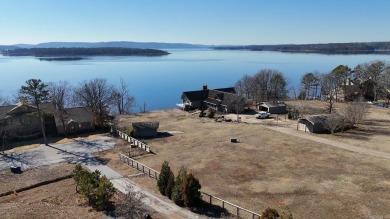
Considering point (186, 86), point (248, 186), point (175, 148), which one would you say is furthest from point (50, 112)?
point (186, 86)

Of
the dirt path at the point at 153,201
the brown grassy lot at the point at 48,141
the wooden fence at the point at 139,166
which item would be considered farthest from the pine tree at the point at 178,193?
the brown grassy lot at the point at 48,141

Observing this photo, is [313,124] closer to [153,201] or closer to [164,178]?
[164,178]

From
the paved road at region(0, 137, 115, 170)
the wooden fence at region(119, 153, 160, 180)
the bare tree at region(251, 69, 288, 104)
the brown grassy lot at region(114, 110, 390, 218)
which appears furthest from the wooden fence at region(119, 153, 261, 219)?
the bare tree at region(251, 69, 288, 104)

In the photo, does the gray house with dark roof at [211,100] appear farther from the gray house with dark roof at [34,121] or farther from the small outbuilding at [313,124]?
the gray house with dark roof at [34,121]

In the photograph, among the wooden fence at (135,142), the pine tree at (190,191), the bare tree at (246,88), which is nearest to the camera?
the pine tree at (190,191)

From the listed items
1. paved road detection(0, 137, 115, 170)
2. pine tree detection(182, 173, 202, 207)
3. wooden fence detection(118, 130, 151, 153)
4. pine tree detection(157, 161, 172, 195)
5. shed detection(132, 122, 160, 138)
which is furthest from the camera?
shed detection(132, 122, 160, 138)

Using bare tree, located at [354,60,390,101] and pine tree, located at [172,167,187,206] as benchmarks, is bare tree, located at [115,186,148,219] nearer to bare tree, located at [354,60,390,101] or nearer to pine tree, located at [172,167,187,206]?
pine tree, located at [172,167,187,206]

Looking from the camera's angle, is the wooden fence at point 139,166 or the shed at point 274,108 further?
the shed at point 274,108

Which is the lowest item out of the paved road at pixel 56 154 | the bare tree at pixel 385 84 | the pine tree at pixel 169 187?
the paved road at pixel 56 154
